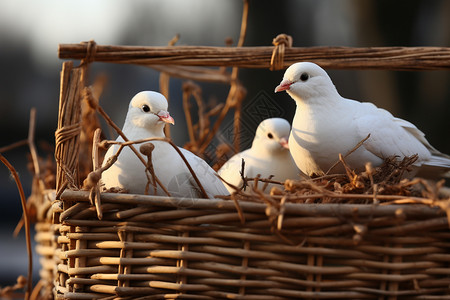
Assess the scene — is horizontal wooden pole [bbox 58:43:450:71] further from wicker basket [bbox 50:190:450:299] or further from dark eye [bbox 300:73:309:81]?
wicker basket [bbox 50:190:450:299]

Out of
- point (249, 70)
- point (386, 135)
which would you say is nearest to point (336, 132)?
point (386, 135)

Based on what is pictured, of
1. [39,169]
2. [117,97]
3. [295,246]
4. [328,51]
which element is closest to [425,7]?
[117,97]

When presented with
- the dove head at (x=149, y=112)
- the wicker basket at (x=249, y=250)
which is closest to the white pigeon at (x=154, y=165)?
the dove head at (x=149, y=112)

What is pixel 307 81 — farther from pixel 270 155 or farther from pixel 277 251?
pixel 277 251

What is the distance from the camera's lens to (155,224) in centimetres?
77

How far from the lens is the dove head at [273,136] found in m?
1.44

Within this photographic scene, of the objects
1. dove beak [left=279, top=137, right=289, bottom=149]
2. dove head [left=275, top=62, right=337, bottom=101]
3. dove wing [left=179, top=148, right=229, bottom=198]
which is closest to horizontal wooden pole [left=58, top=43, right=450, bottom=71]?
dove head [left=275, top=62, right=337, bottom=101]

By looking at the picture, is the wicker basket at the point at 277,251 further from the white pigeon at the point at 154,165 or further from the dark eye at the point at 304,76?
the dark eye at the point at 304,76

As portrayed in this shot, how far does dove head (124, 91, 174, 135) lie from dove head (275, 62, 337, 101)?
0.84 ft

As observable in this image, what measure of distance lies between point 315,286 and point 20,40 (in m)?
3.54

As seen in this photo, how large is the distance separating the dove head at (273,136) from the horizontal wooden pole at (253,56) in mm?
361

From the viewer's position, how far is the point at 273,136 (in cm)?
145

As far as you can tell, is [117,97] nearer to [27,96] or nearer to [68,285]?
[27,96]

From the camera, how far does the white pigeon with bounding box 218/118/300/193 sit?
4.63 ft
